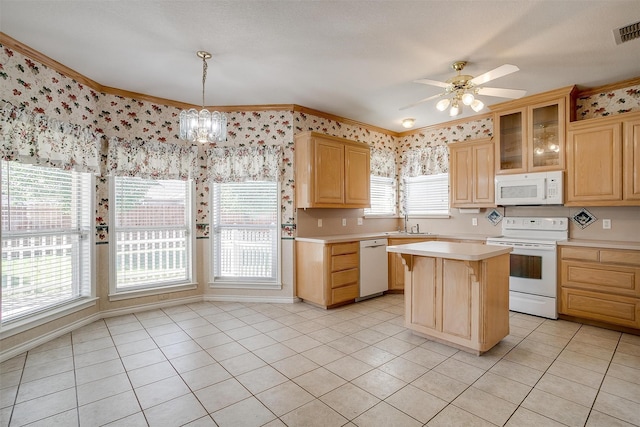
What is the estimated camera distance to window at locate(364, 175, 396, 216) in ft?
18.2

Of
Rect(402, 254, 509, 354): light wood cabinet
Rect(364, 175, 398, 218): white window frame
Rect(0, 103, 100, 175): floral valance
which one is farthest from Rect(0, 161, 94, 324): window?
Rect(364, 175, 398, 218): white window frame

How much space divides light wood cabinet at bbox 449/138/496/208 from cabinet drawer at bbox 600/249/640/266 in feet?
4.30

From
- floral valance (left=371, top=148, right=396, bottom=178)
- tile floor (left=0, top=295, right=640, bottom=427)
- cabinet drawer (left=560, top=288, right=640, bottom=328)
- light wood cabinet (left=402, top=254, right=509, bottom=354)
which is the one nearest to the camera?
tile floor (left=0, top=295, right=640, bottom=427)

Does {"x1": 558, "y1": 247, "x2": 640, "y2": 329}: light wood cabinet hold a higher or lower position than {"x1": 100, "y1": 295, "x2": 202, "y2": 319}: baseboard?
higher

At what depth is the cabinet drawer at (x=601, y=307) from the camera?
10.5 ft

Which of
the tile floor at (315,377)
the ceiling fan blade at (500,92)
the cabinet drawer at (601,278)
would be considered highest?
the ceiling fan blade at (500,92)

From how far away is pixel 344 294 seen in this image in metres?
4.25

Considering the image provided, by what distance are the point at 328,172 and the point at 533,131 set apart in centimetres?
266

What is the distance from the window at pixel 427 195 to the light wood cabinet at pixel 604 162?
177cm

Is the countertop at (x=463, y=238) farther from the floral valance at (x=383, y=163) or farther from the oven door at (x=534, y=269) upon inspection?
the floral valance at (x=383, y=163)

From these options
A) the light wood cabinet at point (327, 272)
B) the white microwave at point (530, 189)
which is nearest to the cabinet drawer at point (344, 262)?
Result: the light wood cabinet at point (327, 272)

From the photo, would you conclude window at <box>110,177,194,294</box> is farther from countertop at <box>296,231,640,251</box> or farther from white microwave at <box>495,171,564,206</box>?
white microwave at <box>495,171,564,206</box>

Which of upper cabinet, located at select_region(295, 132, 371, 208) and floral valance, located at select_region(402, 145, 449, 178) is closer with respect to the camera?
upper cabinet, located at select_region(295, 132, 371, 208)

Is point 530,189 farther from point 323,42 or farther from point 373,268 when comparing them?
point 323,42
